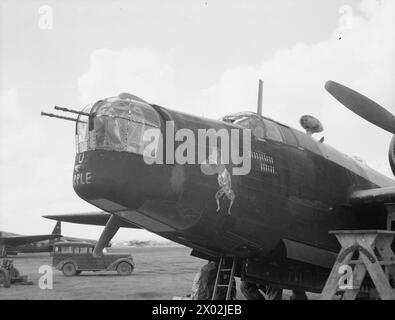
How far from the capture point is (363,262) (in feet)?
27.3

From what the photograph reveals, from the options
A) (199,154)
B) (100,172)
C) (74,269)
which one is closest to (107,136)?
(100,172)

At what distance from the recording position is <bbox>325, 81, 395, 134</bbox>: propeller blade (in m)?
11.7

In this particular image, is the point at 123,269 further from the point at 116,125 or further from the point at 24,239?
the point at 116,125

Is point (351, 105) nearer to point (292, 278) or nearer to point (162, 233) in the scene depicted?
point (292, 278)

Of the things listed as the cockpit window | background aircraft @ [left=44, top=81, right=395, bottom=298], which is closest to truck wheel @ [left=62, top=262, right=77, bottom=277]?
background aircraft @ [left=44, top=81, right=395, bottom=298]

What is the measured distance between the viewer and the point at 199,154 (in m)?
9.13

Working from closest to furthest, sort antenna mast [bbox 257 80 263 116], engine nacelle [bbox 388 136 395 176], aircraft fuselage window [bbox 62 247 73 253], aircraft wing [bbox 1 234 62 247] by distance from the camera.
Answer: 1. antenna mast [bbox 257 80 263 116]
2. engine nacelle [bbox 388 136 395 176]
3. aircraft fuselage window [bbox 62 247 73 253]
4. aircraft wing [bbox 1 234 62 247]

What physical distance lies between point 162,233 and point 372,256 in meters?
3.68

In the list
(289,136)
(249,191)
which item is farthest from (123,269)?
(249,191)

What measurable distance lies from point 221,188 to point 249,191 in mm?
683

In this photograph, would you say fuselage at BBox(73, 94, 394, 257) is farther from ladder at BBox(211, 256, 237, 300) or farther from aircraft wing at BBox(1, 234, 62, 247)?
aircraft wing at BBox(1, 234, 62, 247)

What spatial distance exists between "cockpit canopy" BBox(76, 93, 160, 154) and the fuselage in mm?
16

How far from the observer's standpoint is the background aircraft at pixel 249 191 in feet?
27.7

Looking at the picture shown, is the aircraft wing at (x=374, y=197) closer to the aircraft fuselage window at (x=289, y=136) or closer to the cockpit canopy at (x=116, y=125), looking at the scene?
the aircraft fuselage window at (x=289, y=136)
